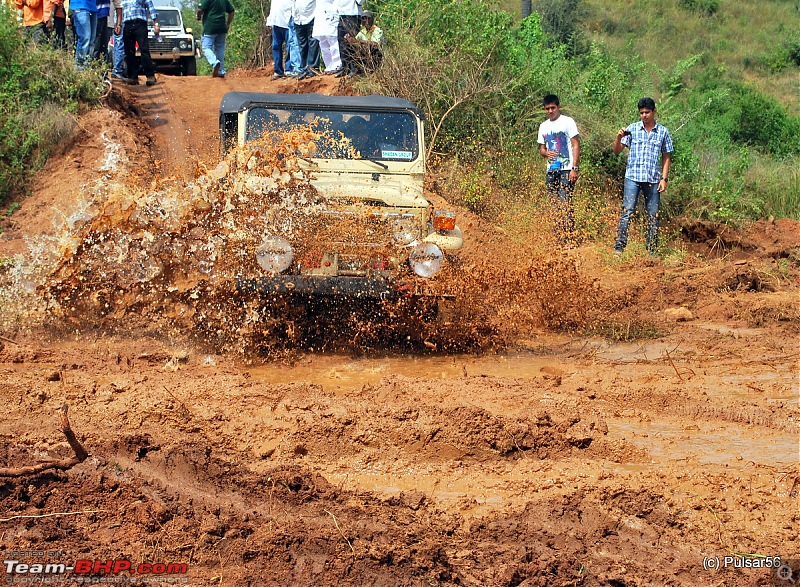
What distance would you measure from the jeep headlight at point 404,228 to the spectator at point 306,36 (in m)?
7.71

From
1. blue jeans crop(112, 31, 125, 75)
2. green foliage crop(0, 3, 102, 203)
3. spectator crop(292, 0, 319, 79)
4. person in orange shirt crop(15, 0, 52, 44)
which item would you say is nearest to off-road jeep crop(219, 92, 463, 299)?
green foliage crop(0, 3, 102, 203)

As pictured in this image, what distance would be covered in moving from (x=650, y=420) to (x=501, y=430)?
1.00m

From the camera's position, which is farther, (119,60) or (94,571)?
(119,60)

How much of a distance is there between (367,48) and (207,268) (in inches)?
277

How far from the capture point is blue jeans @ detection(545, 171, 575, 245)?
891 cm

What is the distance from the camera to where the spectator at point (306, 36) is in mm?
13203

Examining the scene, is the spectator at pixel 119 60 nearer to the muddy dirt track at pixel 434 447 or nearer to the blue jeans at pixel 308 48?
the blue jeans at pixel 308 48

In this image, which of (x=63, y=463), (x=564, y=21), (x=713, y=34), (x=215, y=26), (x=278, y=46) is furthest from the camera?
(x=713, y=34)

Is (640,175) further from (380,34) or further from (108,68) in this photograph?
(108,68)

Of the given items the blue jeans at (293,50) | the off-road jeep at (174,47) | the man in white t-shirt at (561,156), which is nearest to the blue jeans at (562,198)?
the man in white t-shirt at (561,156)

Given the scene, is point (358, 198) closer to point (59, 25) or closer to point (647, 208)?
point (647, 208)

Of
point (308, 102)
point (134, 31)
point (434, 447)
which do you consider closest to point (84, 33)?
point (134, 31)

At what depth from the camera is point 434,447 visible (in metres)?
4.45

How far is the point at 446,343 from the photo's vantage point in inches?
256
